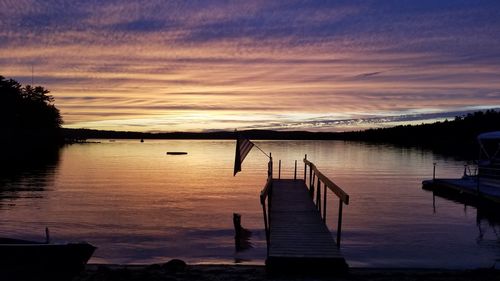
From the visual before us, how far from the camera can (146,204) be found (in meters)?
35.6

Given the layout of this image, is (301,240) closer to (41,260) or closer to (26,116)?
(41,260)

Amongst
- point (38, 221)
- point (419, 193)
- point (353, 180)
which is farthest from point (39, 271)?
point (353, 180)

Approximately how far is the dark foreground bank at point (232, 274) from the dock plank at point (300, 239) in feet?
1.44

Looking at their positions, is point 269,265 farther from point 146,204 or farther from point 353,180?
point 353,180

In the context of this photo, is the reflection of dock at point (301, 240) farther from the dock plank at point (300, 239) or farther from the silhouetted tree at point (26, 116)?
the silhouetted tree at point (26, 116)

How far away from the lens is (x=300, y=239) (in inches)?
665

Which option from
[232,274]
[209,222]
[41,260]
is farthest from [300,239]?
[209,222]

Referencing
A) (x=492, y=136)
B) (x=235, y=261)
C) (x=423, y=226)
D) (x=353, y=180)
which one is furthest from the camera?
(x=353, y=180)

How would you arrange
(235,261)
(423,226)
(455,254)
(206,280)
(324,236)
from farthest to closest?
(423,226), (455,254), (235,261), (324,236), (206,280)

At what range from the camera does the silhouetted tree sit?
148875 millimetres

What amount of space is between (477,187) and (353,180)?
64.5 feet

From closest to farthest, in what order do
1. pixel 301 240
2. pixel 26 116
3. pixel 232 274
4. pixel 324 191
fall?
pixel 232 274 < pixel 301 240 < pixel 324 191 < pixel 26 116

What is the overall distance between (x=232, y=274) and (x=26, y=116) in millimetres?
165982

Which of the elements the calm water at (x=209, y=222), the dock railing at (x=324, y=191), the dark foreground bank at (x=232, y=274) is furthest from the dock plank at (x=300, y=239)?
the calm water at (x=209, y=222)
